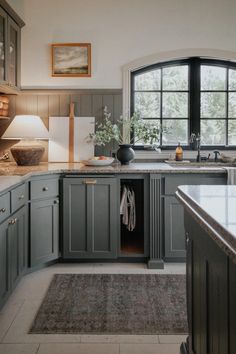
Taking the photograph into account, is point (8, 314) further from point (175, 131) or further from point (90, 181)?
point (175, 131)

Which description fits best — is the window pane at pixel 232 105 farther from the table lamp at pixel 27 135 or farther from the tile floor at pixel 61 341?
the tile floor at pixel 61 341

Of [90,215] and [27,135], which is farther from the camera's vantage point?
[27,135]

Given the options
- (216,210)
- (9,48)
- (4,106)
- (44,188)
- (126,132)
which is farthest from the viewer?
(126,132)

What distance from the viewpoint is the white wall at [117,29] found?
4316 mm

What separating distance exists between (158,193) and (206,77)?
1596 mm

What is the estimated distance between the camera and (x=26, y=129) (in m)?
4.04

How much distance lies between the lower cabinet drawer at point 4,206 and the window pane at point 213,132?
8.23 ft

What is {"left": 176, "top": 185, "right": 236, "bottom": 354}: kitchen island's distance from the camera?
1.18m

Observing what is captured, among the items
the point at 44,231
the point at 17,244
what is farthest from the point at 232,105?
the point at 17,244

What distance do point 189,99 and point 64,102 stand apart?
1340 millimetres

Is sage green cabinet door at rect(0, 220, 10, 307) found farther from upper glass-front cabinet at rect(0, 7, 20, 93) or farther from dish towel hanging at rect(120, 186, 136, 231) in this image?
upper glass-front cabinet at rect(0, 7, 20, 93)

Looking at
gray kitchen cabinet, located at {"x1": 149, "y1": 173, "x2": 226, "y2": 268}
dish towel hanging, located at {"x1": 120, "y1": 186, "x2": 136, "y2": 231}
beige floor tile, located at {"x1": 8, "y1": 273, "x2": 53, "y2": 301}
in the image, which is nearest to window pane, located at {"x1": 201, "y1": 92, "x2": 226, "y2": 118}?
gray kitchen cabinet, located at {"x1": 149, "y1": 173, "x2": 226, "y2": 268}

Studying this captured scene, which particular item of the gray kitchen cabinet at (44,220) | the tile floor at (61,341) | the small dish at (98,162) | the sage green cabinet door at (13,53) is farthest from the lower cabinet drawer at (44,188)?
the sage green cabinet door at (13,53)

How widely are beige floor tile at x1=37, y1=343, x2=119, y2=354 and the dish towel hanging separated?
1549mm
